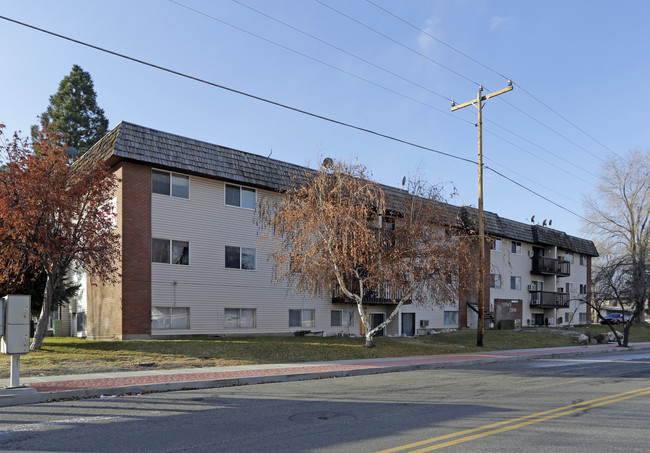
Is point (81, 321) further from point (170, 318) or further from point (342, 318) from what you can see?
point (342, 318)

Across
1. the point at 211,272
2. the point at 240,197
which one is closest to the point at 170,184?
the point at 240,197

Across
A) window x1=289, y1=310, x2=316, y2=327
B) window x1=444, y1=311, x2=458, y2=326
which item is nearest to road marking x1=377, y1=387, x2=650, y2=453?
window x1=289, y1=310, x2=316, y2=327

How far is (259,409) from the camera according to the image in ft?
31.0

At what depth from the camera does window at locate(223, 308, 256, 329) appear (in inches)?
940

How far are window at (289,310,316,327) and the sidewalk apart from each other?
327 inches

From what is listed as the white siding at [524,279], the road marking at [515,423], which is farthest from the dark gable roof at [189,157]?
the white siding at [524,279]

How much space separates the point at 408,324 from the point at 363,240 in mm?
16597

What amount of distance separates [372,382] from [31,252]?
1112 cm

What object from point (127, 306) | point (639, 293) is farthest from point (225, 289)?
point (639, 293)

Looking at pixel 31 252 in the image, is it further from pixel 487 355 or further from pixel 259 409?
pixel 487 355

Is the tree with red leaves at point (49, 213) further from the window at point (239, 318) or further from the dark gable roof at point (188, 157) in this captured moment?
the window at point (239, 318)

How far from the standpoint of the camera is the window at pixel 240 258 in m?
24.3

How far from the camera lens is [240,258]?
24.6m

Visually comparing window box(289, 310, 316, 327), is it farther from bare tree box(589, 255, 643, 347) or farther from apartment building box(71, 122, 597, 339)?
bare tree box(589, 255, 643, 347)
